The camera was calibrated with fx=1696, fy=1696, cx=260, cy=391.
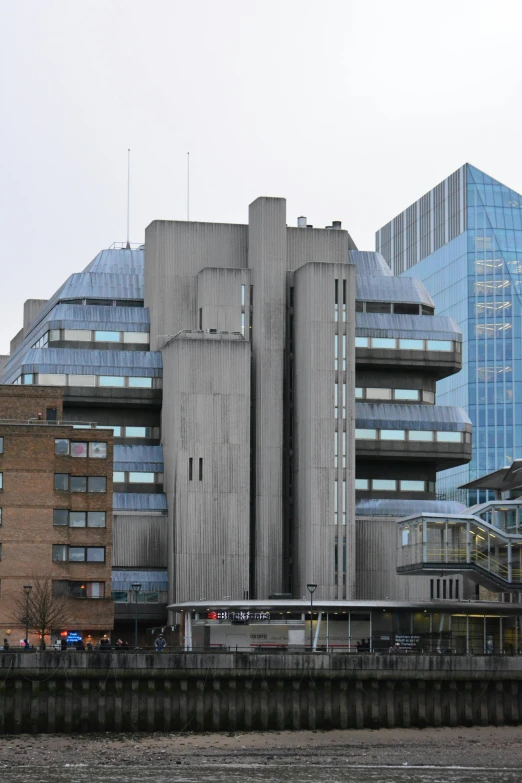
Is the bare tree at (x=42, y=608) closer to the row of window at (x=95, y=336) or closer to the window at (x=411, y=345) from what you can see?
the row of window at (x=95, y=336)

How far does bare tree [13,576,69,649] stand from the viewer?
342 ft

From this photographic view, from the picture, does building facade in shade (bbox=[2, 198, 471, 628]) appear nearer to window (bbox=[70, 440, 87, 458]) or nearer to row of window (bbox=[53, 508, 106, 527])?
window (bbox=[70, 440, 87, 458])

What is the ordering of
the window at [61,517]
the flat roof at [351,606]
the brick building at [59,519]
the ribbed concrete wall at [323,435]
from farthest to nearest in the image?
the ribbed concrete wall at [323,435] → the flat roof at [351,606] → the window at [61,517] → the brick building at [59,519]

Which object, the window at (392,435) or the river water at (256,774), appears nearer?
the river water at (256,774)

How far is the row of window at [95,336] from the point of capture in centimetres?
13225

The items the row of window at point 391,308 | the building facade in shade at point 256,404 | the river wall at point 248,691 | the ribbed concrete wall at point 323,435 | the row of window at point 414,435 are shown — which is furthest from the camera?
the row of window at point 391,308

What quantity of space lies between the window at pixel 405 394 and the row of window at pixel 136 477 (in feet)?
67.1

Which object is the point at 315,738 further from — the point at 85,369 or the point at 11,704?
the point at 85,369

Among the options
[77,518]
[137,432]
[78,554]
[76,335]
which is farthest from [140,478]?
[78,554]

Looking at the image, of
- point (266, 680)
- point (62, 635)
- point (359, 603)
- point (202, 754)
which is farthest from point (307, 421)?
point (202, 754)

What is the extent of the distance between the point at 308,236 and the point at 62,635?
1603 inches

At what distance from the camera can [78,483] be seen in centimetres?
11050

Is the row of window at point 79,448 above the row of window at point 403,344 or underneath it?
underneath

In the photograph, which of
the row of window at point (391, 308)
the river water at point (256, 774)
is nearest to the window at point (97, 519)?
the row of window at point (391, 308)
